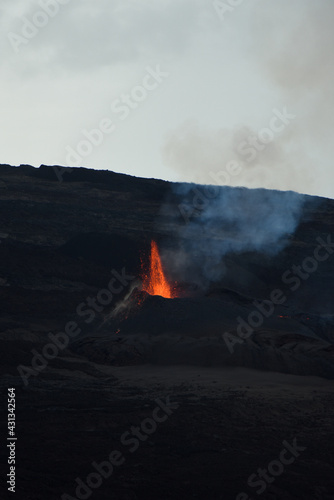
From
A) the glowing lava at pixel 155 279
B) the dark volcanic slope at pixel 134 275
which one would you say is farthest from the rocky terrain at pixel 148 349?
the glowing lava at pixel 155 279

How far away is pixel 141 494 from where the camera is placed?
24.6 ft

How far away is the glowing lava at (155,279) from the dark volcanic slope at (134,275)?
0.81 meters

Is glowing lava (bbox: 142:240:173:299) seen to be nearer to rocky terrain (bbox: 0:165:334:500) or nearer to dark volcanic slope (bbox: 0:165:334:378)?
rocky terrain (bbox: 0:165:334:500)

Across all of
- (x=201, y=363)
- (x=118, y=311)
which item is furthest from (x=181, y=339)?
(x=118, y=311)

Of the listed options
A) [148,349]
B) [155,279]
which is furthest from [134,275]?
[148,349]

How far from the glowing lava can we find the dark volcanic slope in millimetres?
811

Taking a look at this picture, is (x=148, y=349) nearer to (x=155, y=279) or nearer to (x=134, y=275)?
(x=155, y=279)

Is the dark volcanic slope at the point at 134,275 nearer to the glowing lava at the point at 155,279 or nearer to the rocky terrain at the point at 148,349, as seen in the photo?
the rocky terrain at the point at 148,349

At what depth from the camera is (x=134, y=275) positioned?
3225cm

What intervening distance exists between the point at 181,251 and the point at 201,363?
1677 cm

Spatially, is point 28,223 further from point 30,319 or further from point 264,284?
point 264,284

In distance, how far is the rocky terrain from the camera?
28.0 ft

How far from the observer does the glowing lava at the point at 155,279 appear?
2782cm

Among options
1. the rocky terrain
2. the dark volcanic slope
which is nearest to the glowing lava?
the rocky terrain
